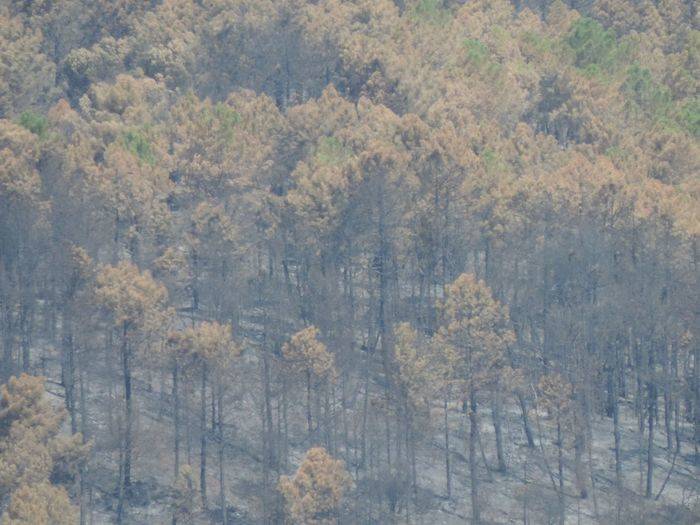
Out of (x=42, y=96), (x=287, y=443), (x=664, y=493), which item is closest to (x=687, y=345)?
(x=664, y=493)

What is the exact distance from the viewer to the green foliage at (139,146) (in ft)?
225

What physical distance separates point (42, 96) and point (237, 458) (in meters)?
36.7

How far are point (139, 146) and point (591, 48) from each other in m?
32.0

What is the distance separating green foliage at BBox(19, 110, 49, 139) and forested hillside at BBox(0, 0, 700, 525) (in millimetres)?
183

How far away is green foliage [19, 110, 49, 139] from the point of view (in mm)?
67750

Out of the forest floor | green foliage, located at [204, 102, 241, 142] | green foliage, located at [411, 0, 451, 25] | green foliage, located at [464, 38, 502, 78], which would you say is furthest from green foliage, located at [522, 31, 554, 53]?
the forest floor

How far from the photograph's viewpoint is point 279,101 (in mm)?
87812

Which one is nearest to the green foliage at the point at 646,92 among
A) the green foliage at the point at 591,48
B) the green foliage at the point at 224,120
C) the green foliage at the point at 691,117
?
the green foliage at the point at 691,117

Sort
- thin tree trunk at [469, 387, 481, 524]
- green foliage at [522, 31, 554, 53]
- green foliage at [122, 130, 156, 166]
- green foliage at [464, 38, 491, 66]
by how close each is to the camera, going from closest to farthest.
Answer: thin tree trunk at [469, 387, 481, 524], green foliage at [122, 130, 156, 166], green foliage at [464, 38, 491, 66], green foliage at [522, 31, 554, 53]

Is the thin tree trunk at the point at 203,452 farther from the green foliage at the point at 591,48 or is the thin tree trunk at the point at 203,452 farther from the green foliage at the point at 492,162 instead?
the green foliage at the point at 591,48

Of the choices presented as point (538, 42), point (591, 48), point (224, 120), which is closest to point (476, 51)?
point (538, 42)

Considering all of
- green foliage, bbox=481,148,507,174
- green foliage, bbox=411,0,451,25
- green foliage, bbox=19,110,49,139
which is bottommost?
green foliage, bbox=481,148,507,174

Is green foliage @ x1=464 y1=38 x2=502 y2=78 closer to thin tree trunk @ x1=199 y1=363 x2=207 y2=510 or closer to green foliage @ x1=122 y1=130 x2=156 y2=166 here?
green foliage @ x1=122 y1=130 x2=156 y2=166

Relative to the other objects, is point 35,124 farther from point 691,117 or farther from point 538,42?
point 538,42
